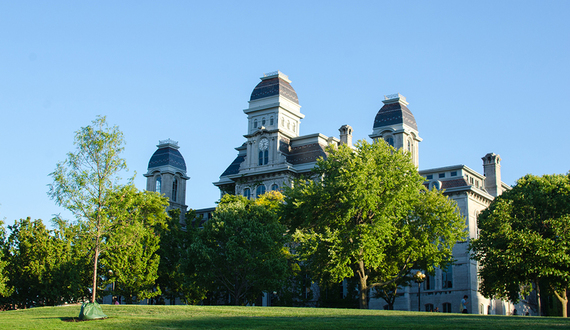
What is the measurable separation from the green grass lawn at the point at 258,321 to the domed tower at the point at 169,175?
51.1 m

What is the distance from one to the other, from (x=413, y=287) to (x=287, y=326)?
44.9m

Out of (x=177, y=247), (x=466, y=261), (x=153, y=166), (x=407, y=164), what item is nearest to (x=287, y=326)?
(x=407, y=164)

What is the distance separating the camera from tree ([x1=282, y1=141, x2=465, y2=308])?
43.5 metres

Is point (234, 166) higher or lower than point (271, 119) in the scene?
lower

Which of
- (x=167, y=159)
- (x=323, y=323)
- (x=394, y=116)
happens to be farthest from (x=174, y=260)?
(x=323, y=323)

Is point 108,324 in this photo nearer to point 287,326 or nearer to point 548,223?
point 287,326

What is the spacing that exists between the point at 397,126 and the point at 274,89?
578 inches

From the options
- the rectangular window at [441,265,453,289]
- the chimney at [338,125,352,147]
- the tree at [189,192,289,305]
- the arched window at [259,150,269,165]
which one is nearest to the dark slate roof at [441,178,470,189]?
the rectangular window at [441,265,453,289]

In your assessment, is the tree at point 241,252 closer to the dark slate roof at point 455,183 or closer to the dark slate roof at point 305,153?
the dark slate roof at point 305,153

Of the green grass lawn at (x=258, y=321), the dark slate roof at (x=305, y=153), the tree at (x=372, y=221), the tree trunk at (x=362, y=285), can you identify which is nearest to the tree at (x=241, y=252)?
the tree at (x=372, y=221)

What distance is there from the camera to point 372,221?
145 ft

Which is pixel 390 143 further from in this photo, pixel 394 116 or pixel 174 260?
pixel 174 260

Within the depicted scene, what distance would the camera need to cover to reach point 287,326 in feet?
86.8

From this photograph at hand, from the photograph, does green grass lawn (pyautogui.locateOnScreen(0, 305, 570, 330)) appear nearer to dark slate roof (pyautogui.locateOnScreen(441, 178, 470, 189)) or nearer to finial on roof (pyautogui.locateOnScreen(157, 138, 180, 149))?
dark slate roof (pyautogui.locateOnScreen(441, 178, 470, 189))
